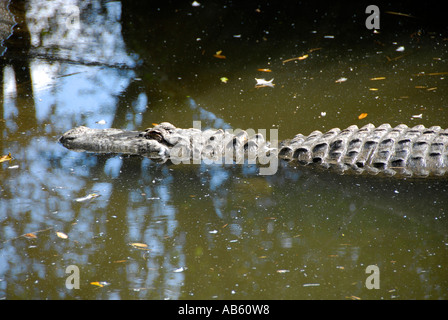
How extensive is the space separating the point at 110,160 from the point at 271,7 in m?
4.21

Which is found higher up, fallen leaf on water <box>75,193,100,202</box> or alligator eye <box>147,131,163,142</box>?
alligator eye <box>147,131,163,142</box>

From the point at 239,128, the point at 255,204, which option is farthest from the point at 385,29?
the point at 255,204

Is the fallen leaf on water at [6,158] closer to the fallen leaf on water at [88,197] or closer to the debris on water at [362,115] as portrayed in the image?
the fallen leaf on water at [88,197]

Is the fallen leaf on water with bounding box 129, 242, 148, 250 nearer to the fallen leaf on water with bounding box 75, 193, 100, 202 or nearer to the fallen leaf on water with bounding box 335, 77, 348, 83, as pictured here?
the fallen leaf on water with bounding box 75, 193, 100, 202

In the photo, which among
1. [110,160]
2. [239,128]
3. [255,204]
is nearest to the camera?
[255,204]

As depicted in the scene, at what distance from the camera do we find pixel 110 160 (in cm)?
436

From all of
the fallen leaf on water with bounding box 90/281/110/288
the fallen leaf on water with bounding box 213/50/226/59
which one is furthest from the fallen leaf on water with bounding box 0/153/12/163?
the fallen leaf on water with bounding box 213/50/226/59

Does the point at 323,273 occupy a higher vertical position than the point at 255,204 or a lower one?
lower

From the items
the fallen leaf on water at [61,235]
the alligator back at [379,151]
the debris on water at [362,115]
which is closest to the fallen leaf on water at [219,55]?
the debris on water at [362,115]

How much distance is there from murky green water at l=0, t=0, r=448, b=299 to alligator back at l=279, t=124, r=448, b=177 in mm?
117

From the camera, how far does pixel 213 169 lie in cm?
421

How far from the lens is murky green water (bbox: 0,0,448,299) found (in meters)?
2.88

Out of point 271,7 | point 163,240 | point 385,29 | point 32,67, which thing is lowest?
point 163,240

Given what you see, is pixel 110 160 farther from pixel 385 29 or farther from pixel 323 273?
pixel 385 29
